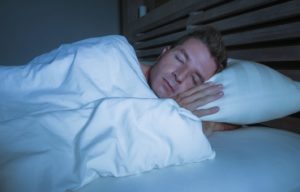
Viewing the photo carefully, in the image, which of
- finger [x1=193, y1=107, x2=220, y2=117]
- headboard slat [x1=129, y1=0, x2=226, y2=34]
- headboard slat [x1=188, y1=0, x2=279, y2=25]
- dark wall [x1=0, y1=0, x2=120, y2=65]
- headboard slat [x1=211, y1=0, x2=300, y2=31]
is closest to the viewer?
finger [x1=193, y1=107, x2=220, y2=117]

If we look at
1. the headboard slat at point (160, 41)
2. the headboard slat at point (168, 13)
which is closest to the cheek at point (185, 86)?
the headboard slat at point (168, 13)

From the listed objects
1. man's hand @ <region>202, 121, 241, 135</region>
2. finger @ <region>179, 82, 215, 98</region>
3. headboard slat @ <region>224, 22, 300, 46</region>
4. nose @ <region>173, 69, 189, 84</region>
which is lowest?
man's hand @ <region>202, 121, 241, 135</region>

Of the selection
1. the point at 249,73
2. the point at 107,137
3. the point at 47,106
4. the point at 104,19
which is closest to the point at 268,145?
the point at 249,73

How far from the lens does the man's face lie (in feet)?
2.89

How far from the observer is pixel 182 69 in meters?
0.89

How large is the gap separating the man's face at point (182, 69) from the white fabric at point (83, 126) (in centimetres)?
19

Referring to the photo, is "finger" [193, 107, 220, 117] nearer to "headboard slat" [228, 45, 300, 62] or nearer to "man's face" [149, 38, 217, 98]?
"man's face" [149, 38, 217, 98]

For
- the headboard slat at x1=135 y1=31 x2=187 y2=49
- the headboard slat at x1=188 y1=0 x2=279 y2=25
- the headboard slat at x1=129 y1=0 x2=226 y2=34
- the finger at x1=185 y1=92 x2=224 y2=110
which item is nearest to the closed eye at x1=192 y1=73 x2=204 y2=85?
the finger at x1=185 y1=92 x2=224 y2=110

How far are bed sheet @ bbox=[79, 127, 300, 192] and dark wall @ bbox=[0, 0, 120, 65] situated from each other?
239cm

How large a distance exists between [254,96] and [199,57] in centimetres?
21

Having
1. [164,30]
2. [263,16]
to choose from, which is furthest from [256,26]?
[164,30]

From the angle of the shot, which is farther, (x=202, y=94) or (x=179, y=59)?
(x=179, y=59)

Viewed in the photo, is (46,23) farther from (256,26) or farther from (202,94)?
(202,94)

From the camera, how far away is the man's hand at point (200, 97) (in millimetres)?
760
